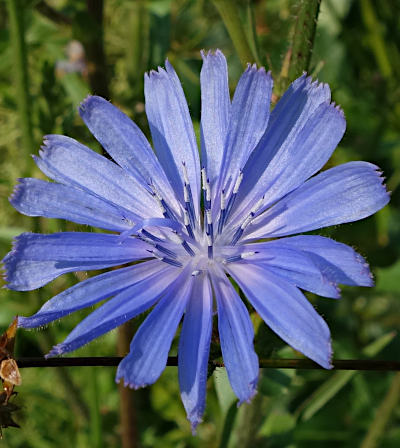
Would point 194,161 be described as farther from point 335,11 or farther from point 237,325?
point 335,11

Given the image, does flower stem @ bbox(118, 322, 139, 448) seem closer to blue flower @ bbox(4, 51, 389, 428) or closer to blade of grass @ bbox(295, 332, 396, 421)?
blade of grass @ bbox(295, 332, 396, 421)

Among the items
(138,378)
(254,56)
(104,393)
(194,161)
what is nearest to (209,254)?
(194,161)

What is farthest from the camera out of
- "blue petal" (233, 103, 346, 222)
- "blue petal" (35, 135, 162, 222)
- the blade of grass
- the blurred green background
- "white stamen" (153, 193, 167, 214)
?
the blurred green background

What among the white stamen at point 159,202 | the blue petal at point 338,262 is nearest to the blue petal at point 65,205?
the white stamen at point 159,202

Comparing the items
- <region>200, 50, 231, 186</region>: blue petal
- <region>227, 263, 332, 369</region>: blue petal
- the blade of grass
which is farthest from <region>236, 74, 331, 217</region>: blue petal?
the blade of grass

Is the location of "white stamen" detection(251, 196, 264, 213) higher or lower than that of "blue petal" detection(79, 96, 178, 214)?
lower

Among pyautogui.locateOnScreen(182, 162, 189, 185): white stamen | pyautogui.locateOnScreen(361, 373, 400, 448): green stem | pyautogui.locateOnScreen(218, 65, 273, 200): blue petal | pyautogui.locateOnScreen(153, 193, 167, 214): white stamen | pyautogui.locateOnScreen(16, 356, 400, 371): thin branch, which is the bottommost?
pyautogui.locateOnScreen(361, 373, 400, 448): green stem
